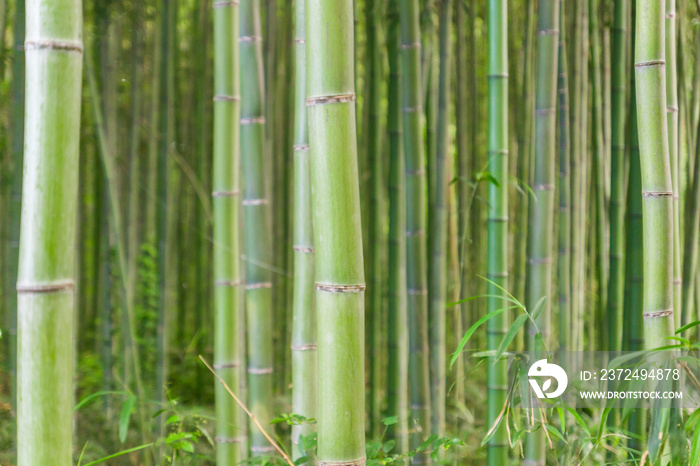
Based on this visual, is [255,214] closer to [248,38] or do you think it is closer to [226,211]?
[226,211]

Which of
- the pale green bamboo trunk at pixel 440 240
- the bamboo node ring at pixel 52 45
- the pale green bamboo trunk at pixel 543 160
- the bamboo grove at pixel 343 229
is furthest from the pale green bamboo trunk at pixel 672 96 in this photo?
the bamboo node ring at pixel 52 45

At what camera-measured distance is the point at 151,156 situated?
9.20ft

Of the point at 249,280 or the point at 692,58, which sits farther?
the point at 692,58

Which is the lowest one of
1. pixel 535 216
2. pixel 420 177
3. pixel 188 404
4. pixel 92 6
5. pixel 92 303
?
pixel 188 404

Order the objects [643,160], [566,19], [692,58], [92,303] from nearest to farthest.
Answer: [643,160]
[566,19]
[692,58]
[92,303]

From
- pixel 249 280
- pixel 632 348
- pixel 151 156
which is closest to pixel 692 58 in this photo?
pixel 632 348

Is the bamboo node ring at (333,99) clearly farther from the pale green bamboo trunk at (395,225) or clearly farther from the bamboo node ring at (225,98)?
the pale green bamboo trunk at (395,225)

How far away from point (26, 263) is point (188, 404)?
2.48m

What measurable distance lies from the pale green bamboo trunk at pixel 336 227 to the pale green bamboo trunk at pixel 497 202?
2.02 feet

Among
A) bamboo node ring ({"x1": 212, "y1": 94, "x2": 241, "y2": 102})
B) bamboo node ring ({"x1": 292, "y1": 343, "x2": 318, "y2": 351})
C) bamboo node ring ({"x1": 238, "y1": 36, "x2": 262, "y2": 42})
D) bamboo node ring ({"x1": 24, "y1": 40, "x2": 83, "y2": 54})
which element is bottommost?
bamboo node ring ({"x1": 292, "y1": 343, "x2": 318, "y2": 351})

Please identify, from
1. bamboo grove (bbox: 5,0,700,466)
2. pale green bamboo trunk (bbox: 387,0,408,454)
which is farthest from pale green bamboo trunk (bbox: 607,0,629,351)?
pale green bamboo trunk (bbox: 387,0,408,454)

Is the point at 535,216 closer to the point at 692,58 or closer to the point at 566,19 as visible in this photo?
the point at 566,19

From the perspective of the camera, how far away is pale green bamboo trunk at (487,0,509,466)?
1.35 meters

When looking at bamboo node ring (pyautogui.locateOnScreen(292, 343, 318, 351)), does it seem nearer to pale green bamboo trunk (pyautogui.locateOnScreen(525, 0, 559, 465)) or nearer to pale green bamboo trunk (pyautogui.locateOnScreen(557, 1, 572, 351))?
pale green bamboo trunk (pyautogui.locateOnScreen(525, 0, 559, 465))
